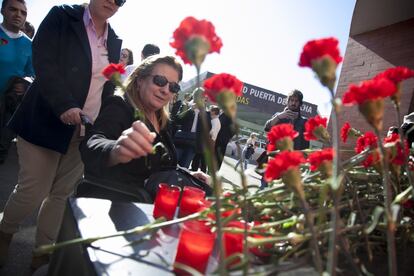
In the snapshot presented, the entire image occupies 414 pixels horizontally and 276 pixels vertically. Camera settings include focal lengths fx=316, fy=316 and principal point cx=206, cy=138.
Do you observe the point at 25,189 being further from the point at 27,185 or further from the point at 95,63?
the point at 95,63

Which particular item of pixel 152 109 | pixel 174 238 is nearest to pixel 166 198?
pixel 174 238

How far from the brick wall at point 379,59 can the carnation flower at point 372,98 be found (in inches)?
154

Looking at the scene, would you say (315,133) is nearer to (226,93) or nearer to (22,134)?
(226,93)

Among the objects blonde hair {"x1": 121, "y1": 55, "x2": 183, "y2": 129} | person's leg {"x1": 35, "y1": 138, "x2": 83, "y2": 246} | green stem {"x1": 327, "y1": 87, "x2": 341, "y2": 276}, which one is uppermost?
blonde hair {"x1": 121, "y1": 55, "x2": 183, "y2": 129}

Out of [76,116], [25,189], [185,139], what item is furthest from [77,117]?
[185,139]

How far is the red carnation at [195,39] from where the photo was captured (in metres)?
0.53

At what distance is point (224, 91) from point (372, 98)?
0.25m

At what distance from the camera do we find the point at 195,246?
768mm

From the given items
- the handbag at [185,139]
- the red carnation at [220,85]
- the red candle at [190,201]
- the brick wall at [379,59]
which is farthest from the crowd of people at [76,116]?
the brick wall at [379,59]

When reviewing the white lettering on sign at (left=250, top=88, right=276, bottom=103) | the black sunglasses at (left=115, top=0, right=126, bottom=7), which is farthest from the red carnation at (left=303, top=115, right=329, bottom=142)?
the white lettering on sign at (left=250, top=88, right=276, bottom=103)

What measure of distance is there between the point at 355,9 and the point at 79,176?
4460mm

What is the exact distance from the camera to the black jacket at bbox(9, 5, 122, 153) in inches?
73.4

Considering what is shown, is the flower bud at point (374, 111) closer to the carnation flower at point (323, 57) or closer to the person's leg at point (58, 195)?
the carnation flower at point (323, 57)

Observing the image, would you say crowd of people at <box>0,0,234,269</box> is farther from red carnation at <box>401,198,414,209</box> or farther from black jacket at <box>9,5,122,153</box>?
red carnation at <box>401,198,414,209</box>
